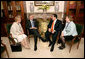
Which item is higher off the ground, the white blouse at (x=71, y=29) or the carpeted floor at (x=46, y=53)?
the white blouse at (x=71, y=29)

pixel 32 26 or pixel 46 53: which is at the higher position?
pixel 32 26

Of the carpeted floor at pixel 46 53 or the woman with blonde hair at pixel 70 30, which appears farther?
the woman with blonde hair at pixel 70 30

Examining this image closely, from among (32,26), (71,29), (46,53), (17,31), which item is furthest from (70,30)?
(17,31)

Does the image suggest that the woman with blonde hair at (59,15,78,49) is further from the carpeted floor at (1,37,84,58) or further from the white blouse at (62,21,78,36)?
the carpeted floor at (1,37,84,58)

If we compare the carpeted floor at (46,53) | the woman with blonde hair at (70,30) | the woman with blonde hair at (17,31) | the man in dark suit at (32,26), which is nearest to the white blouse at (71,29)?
the woman with blonde hair at (70,30)

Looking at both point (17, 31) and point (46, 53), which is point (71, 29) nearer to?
point (46, 53)

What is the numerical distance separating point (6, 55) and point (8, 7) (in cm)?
190

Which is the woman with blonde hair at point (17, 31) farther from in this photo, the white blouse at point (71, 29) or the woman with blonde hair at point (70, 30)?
the white blouse at point (71, 29)

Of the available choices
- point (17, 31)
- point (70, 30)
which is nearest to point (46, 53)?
point (70, 30)

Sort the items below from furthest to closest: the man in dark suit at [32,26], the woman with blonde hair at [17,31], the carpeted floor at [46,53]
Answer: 1. the man in dark suit at [32,26]
2. the woman with blonde hair at [17,31]
3. the carpeted floor at [46,53]

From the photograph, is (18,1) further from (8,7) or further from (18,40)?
(18,40)

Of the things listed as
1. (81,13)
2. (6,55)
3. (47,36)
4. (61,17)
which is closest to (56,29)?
(47,36)

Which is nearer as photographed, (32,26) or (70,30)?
(70,30)

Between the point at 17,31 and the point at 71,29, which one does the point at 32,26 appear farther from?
the point at 71,29
